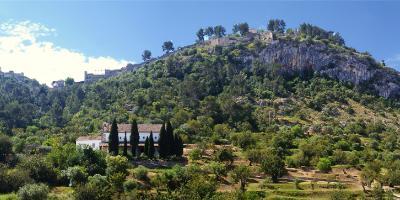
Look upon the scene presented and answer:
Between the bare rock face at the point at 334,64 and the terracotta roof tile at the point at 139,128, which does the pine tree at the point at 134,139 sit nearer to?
the terracotta roof tile at the point at 139,128

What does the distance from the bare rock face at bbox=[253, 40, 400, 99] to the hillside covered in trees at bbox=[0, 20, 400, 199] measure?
1.14 feet

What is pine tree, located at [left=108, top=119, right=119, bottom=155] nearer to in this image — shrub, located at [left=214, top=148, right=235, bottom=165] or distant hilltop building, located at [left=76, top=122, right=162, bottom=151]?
distant hilltop building, located at [left=76, top=122, right=162, bottom=151]

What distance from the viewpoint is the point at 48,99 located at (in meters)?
166

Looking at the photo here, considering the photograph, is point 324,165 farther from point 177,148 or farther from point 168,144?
point 168,144

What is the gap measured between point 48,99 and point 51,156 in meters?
96.1

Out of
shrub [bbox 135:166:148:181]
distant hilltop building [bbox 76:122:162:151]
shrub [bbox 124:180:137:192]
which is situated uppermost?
distant hilltop building [bbox 76:122:162:151]

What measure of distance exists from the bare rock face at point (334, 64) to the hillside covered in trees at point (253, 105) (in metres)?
0.35

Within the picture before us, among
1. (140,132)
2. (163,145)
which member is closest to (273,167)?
(163,145)

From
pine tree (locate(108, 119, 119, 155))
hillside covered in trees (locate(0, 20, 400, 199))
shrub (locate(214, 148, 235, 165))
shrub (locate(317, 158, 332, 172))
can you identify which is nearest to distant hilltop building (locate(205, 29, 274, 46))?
hillside covered in trees (locate(0, 20, 400, 199))

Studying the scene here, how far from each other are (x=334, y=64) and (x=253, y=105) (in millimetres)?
47797

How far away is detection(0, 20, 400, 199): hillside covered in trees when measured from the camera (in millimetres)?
93062

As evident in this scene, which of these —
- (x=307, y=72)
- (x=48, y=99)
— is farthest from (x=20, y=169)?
(x=307, y=72)

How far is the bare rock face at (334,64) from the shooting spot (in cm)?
16300

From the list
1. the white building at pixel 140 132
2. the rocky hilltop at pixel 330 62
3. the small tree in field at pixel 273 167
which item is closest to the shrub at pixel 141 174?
the small tree in field at pixel 273 167
